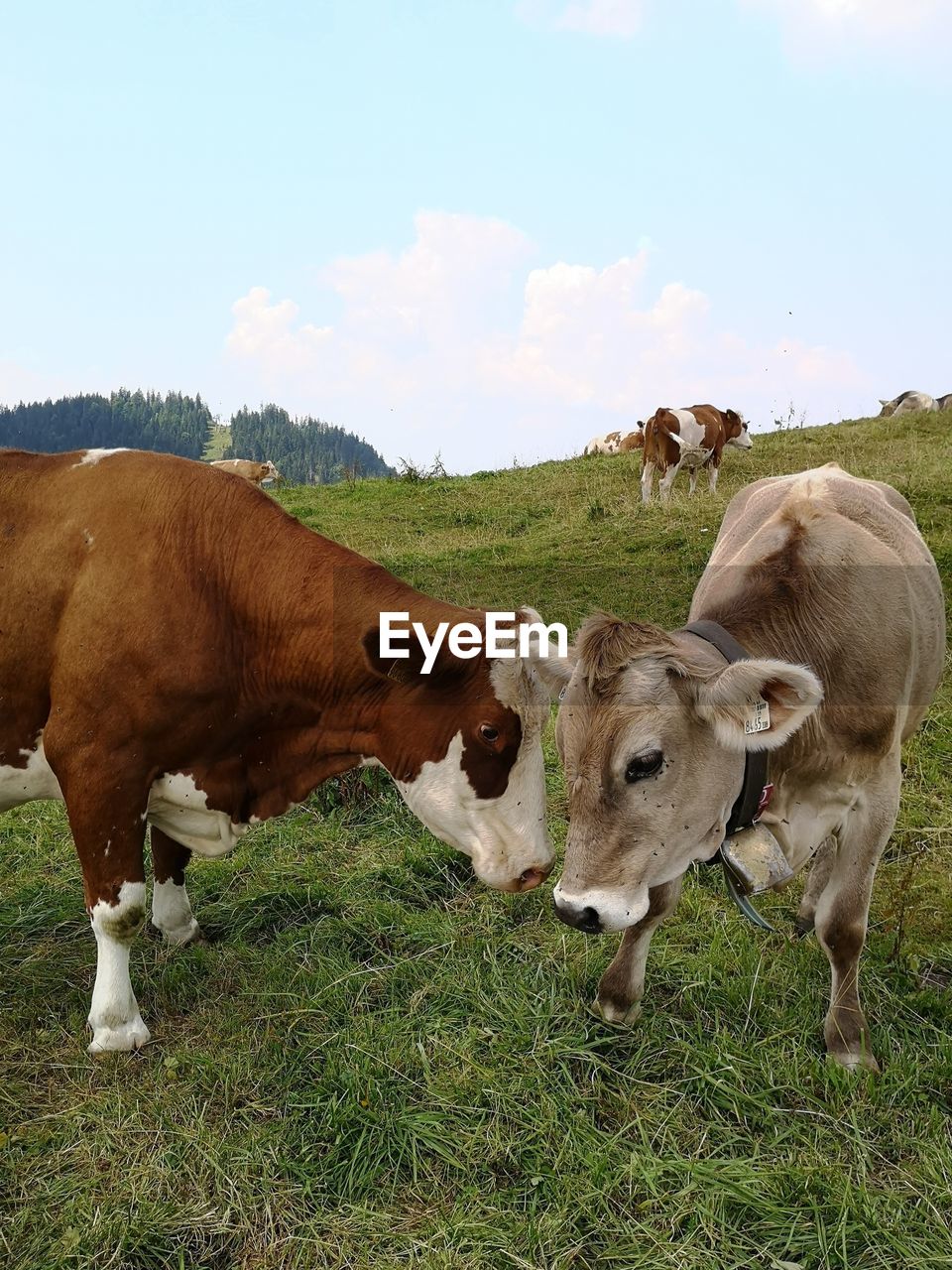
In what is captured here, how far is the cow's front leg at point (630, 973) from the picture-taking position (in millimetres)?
3707

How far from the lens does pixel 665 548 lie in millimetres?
10906

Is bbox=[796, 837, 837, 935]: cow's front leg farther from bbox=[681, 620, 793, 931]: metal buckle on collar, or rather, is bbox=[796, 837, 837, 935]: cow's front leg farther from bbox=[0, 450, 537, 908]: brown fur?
bbox=[0, 450, 537, 908]: brown fur

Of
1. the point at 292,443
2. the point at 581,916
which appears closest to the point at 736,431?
the point at 581,916

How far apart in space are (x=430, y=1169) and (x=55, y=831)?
3.67 meters

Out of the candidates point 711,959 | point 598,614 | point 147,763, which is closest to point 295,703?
point 147,763

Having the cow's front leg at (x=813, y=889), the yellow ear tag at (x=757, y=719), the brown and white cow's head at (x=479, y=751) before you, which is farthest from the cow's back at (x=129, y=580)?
the cow's front leg at (x=813, y=889)

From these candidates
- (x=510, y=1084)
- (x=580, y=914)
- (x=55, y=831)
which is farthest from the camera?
(x=55, y=831)

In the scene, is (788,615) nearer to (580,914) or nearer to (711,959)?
(580,914)

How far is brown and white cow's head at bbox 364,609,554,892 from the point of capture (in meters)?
3.74

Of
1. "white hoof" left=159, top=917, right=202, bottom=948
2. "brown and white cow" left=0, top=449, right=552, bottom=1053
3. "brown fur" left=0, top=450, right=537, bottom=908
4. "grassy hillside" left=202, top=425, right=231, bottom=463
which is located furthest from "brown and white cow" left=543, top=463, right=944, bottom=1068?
"grassy hillside" left=202, top=425, right=231, bottom=463

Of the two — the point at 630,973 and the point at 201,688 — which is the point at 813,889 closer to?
the point at 630,973

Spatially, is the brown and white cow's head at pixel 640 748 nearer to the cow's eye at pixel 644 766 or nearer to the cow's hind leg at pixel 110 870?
the cow's eye at pixel 644 766

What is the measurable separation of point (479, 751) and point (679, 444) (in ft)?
44.7

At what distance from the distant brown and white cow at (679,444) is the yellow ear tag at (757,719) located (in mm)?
12736
